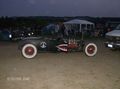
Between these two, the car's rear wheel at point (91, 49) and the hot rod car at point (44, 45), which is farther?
the car's rear wheel at point (91, 49)

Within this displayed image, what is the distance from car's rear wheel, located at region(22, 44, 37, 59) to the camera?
13.2 metres

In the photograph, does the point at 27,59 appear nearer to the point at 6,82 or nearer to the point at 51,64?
the point at 51,64

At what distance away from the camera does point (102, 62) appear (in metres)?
12.5

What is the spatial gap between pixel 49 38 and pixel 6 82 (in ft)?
17.4

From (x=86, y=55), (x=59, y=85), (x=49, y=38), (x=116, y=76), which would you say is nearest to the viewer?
(x=59, y=85)

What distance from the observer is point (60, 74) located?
31.7 feet

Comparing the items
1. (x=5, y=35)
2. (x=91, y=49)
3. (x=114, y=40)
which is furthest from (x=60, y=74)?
(x=5, y=35)

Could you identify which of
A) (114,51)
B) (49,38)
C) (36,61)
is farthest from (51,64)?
(114,51)

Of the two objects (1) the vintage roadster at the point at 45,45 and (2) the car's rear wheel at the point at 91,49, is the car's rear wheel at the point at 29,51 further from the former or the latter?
(2) the car's rear wheel at the point at 91,49

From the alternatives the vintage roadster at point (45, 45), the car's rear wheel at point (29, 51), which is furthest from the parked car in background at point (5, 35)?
the car's rear wheel at point (29, 51)

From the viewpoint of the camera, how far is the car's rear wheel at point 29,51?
43.3 ft

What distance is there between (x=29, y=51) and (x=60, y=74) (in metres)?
4.01

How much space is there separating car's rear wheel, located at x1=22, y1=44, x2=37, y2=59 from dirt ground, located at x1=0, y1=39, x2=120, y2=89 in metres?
0.36

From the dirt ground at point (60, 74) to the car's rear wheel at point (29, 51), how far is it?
14.1 inches
